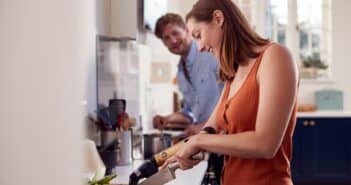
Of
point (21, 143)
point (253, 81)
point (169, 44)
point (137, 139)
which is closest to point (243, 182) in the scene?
point (253, 81)

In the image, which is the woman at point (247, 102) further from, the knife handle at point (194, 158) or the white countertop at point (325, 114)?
the white countertop at point (325, 114)

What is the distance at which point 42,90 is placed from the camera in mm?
598

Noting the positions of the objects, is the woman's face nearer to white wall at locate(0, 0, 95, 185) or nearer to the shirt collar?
white wall at locate(0, 0, 95, 185)

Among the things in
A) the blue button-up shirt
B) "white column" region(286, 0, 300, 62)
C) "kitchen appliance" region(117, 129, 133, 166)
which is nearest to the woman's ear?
"kitchen appliance" region(117, 129, 133, 166)

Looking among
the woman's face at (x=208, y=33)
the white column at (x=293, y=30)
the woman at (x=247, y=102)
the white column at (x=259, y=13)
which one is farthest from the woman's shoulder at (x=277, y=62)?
the white column at (x=293, y=30)

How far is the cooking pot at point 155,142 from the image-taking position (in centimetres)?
239

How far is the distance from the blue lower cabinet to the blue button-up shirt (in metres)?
1.79

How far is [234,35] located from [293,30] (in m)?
3.42

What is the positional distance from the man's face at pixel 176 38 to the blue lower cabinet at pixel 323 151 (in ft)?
6.34

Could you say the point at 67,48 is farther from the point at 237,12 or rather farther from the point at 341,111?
the point at 341,111

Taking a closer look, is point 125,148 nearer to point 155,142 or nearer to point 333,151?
point 155,142

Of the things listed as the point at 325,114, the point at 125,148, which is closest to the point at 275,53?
the point at 125,148

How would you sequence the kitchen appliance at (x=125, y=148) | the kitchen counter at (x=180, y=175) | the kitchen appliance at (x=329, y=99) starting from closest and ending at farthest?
1. the kitchen counter at (x=180, y=175)
2. the kitchen appliance at (x=125, y=148)
3. the kitchen appliance at (x=329, y=99)

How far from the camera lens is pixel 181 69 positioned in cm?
279
